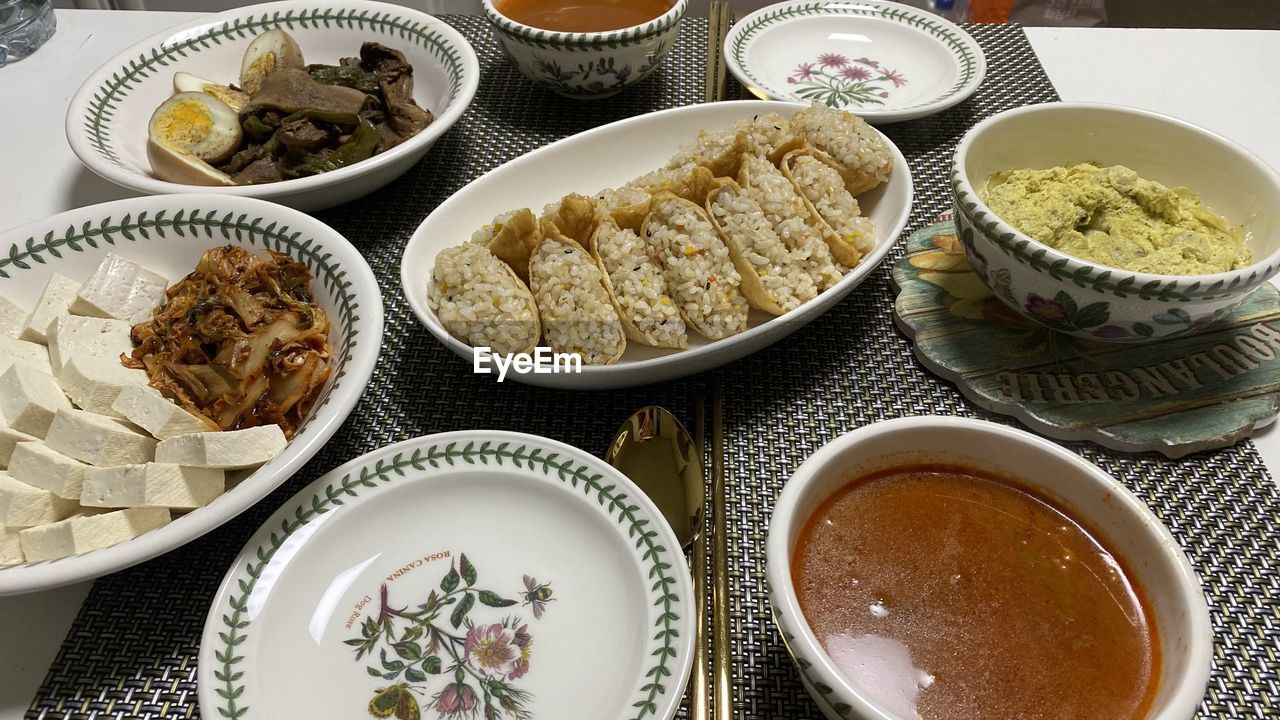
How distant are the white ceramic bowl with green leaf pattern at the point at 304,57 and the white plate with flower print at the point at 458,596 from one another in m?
0.83

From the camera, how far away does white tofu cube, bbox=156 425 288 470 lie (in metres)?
1.10

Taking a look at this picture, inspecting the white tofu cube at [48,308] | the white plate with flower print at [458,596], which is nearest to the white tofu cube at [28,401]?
the white tofu cube at [48,308]

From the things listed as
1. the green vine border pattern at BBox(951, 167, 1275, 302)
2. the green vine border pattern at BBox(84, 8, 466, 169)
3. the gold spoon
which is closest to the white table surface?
the green vine border pattern at BBox(84, 8, 466, 169)

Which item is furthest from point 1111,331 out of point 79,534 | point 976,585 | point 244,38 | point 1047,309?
point 244,38

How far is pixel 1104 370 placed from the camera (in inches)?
57.9

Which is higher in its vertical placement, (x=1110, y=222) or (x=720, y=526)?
(x=1110, y=222)

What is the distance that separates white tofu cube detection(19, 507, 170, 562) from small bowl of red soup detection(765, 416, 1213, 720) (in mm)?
919

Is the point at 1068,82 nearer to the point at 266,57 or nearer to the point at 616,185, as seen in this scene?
the point at 616,185

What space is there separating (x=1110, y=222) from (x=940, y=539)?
0.87m

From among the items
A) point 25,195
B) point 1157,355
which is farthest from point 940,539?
point 25,195

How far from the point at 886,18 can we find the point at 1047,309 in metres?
1.51

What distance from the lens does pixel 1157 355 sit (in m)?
1.50

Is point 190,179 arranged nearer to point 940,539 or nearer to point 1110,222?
point 940,539

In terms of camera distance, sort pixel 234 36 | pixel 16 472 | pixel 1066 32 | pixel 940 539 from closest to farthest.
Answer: pixel 940 539, pixel 16 472, pixel 234 36, pixel 1066 32
